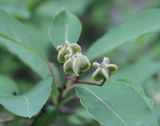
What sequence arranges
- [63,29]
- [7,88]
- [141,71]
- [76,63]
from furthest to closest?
[141,71], [63,29], [7,88], [76,63]

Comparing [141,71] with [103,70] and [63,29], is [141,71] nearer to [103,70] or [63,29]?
[63,29]

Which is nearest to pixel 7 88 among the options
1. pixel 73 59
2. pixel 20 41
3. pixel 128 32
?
pixel 20 41

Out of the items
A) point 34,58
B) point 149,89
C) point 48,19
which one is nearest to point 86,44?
point 48,19

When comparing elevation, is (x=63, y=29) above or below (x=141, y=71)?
above

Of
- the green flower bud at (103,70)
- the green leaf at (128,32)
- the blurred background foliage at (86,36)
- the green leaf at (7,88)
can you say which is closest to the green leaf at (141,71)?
the blurred background foliage at (86,36)

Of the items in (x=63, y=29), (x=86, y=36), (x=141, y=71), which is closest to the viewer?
(x=63, y=29)

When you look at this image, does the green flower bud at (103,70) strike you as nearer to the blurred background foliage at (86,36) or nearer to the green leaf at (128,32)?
the green leaf at (128,32)

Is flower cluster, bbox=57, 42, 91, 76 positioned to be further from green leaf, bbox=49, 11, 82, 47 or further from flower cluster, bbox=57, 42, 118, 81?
green leaf, bbox=49, 11, 82, 47
